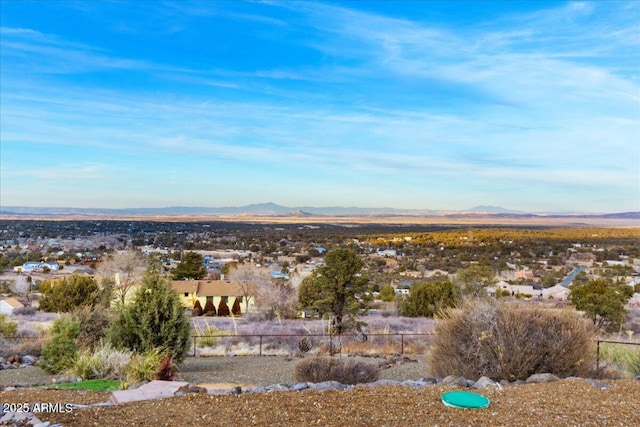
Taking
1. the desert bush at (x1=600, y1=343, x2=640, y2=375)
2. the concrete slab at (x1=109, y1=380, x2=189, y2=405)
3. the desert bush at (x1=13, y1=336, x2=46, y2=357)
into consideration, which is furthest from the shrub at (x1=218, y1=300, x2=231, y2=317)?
the concrete slab at (x1=109, y1=380, x2=189, y2=405)

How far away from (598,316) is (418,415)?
25240 millimetres

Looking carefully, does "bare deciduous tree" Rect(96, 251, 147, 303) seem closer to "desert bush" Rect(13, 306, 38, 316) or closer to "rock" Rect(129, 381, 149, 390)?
"desert bush" Rect(13, 306, 38, 316)

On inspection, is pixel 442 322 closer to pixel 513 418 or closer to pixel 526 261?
pixel 513 418

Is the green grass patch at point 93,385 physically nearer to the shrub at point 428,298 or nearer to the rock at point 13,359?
the rock at point 13,359

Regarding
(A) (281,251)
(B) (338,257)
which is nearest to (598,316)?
(B) (338,257)

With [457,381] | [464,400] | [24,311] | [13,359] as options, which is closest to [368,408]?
[464,400]

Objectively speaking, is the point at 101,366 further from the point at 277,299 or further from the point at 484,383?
the point at 277,299

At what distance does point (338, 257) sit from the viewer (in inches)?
1047

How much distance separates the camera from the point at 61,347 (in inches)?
510

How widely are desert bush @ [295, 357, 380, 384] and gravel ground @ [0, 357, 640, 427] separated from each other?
1356 mm

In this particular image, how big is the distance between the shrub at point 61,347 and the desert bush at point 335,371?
19.2 ft

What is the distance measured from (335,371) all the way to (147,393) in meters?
3.18

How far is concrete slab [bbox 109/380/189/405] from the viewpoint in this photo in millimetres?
7875

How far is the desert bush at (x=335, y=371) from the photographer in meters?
9.70
